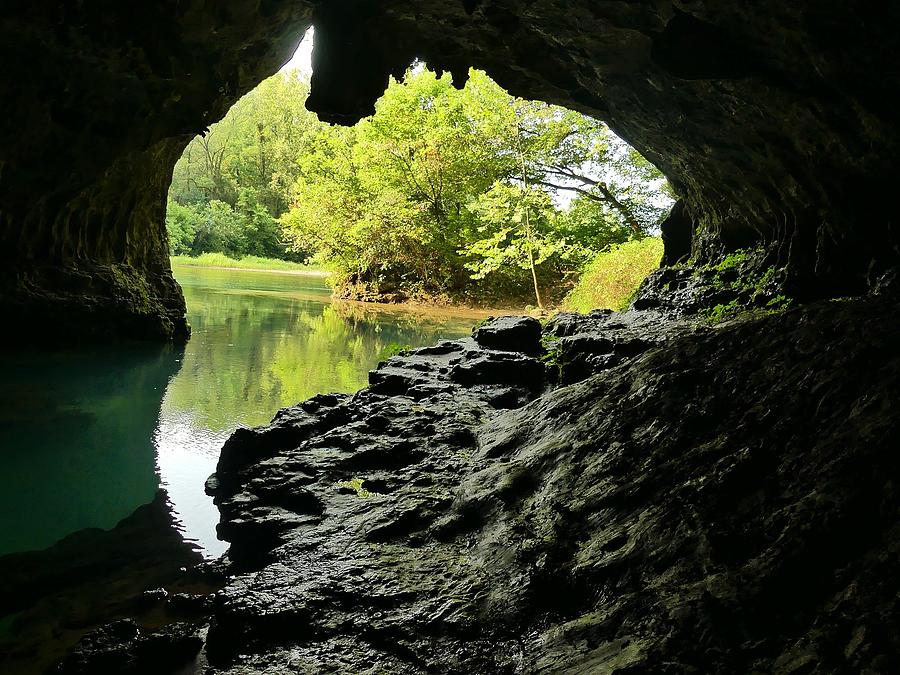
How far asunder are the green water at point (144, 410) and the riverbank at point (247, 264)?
29.1 m

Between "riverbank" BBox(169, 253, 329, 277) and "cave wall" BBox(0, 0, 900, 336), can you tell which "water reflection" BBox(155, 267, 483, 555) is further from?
"riverbank" BBox(169, 253, 329, 277)

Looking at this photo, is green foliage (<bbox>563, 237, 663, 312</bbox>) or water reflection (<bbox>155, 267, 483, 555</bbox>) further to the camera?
green foliage (<bbox>563, 237, 663, 312</bbox>)

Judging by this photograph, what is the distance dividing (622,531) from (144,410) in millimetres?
7086

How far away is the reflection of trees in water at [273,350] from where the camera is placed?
26.6 ft

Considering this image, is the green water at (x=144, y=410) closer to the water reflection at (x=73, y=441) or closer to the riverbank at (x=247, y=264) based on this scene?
the water reflection at (x=73, y=441)

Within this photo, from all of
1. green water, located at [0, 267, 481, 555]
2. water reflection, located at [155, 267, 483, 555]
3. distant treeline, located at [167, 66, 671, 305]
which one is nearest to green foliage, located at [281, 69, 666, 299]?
distant treeline, located at [167, 66, 671, 305]

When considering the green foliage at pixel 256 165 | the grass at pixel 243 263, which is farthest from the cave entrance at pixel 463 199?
the green foliage at pixel 256 165

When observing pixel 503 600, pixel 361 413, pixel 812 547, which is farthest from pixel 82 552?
pixel 812 547

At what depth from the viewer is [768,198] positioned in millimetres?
7141

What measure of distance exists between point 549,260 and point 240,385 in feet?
52.9

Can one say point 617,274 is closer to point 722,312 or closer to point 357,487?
point 722,312

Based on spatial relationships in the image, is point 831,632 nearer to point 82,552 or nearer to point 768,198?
point 82,552

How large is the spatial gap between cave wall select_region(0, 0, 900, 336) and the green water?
2387 millimetres

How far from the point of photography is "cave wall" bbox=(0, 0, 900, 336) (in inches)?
181
